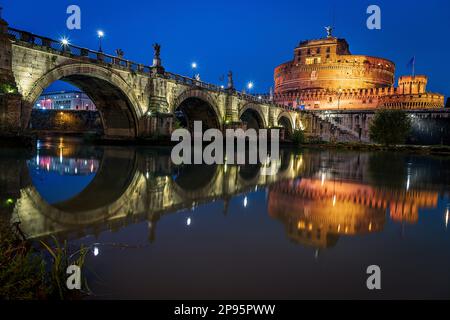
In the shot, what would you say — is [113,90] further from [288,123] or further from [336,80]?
[336,80]

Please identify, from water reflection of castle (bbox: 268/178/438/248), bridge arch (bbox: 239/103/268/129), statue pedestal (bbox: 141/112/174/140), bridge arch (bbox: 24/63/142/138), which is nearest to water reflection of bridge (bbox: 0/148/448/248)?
water reflection of castle (bbox: 268/178/438/248)

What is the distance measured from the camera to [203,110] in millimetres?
42531

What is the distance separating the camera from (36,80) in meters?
21.0

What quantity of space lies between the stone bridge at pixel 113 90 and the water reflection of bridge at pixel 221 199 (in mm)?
8656

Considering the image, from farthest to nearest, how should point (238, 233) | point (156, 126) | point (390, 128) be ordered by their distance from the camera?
point (390, 128)
point (156, 126)
point (238, 233)

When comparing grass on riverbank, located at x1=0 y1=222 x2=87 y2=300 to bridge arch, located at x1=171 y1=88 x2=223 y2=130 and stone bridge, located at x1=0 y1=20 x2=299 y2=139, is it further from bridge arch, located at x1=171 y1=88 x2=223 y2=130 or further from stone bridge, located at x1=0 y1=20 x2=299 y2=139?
bridge arch, located at x1=171 y1=88 x2=223 y2=130

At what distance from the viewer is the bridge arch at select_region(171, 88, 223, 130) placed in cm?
3988

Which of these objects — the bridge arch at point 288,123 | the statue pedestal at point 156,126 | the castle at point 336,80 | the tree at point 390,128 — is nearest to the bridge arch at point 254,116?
the bridge arch at point 288,123

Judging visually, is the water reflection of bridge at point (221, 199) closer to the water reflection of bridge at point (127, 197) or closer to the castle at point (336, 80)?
the water reflection of bridge at point (127, 197)

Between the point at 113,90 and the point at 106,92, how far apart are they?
3.27ft

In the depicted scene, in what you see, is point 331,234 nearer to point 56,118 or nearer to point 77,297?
point 77,297

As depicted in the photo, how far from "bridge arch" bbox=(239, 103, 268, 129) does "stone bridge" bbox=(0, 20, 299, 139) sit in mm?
327

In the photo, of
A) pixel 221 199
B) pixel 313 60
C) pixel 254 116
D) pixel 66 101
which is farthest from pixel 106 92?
pixel 66 101
